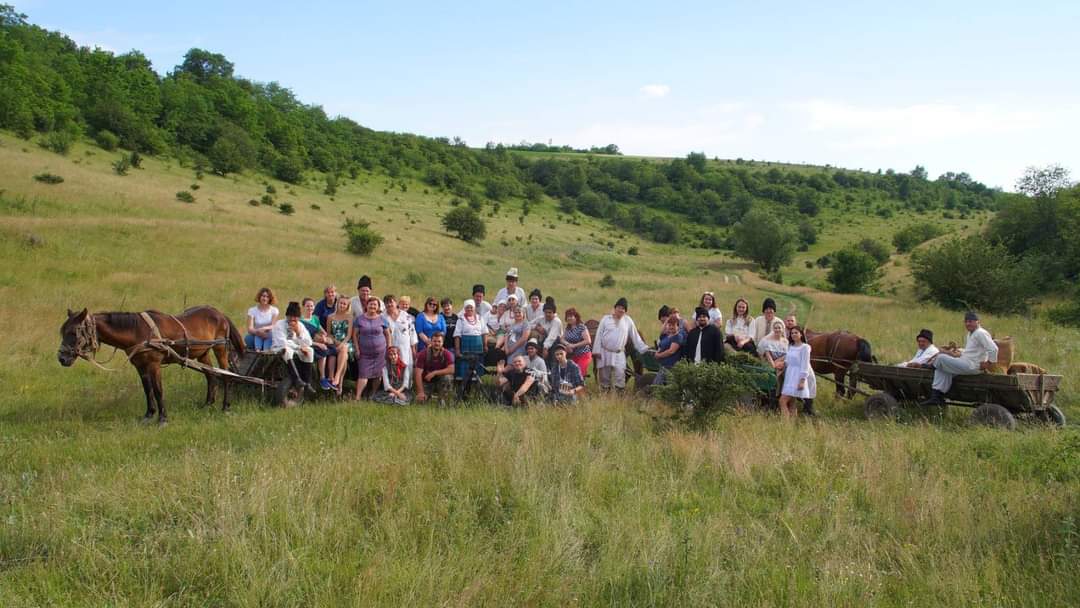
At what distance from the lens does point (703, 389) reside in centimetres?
769

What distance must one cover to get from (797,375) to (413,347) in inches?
235

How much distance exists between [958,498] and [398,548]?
14.7ft

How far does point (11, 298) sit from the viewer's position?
625 inches

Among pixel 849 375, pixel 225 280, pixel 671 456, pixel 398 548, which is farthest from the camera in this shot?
pixel 225 280

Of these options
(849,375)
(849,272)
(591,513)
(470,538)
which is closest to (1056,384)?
(849,375)

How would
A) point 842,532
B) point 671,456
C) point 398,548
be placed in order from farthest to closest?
1. point 671,456
2. point 842,532
3. point 398,548

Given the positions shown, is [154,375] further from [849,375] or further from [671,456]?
[849,375]

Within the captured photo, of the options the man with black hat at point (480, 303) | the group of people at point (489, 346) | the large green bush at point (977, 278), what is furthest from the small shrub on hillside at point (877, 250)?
the man with black hat at point (480, 303)

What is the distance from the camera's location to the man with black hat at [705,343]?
32.7 ft

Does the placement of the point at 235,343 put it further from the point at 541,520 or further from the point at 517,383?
the point at 541,520

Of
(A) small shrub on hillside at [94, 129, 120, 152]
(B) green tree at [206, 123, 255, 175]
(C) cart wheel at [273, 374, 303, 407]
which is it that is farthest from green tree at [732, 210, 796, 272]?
(C) cart wheel at [273, 374, 303, 407]

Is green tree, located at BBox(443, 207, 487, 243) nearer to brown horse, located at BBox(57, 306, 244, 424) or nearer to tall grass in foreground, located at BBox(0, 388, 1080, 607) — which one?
brown horse, located at BBox(57, 306, 244, 424)

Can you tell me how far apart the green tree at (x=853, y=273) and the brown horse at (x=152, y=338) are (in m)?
42.7

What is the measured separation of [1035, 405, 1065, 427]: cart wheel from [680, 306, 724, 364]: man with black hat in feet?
13.2
